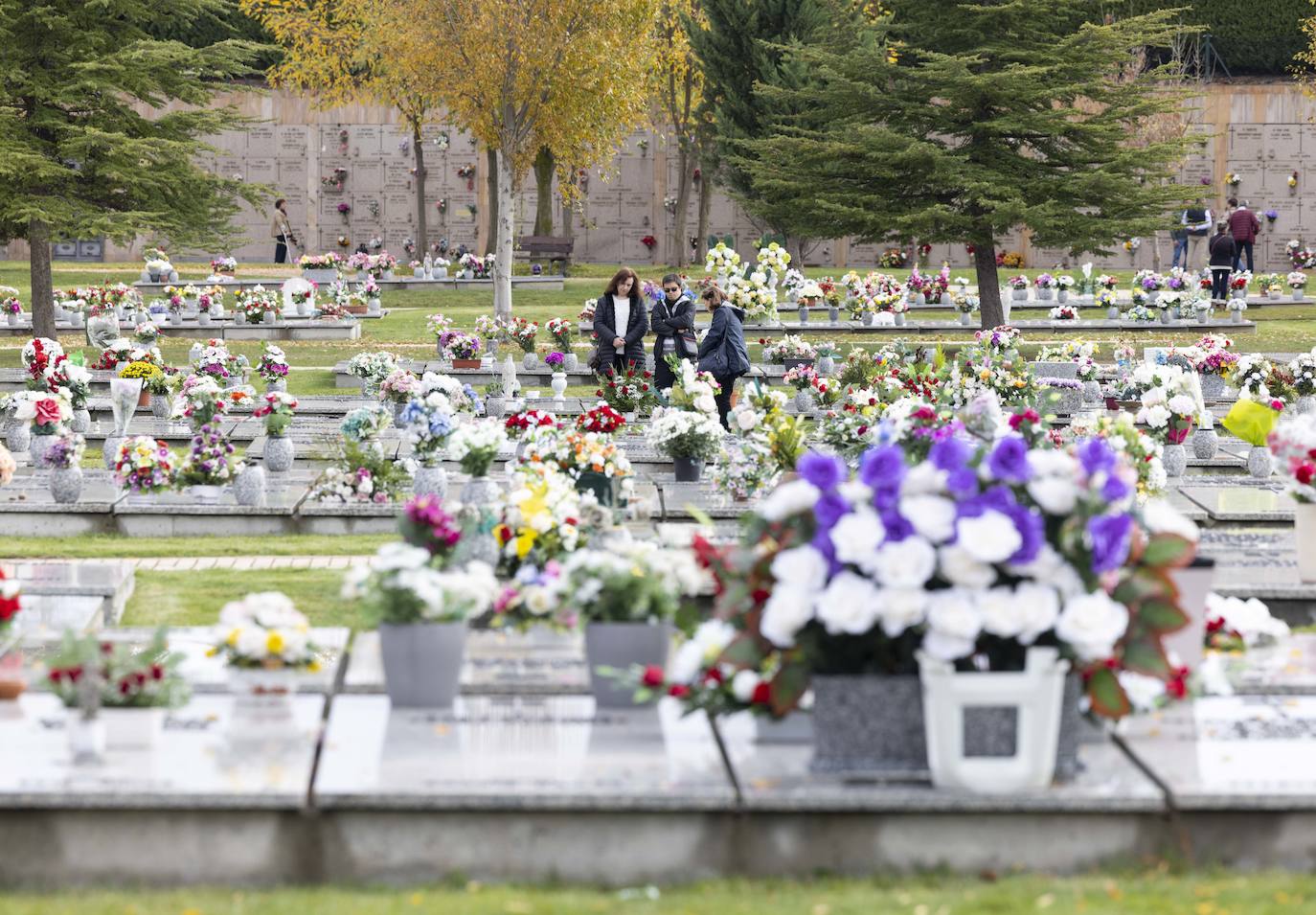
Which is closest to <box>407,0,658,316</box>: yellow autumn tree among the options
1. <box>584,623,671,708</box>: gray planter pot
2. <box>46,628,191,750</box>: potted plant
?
<box>584,623,671,708</box>: gray planter pot

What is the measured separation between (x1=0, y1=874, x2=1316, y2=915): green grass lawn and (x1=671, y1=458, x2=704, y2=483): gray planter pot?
7.58m

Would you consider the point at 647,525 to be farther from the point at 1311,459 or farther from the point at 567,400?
the point at 567,400

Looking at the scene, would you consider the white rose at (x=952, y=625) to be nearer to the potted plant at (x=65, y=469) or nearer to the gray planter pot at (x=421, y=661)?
the gray planter pot at (x=421, y=661)

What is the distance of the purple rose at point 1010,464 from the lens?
554 cm

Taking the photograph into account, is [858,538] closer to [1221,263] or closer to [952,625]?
[952,625]

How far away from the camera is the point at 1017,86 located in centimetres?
2397

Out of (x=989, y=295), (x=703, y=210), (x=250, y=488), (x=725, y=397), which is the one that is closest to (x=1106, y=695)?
(x=250, y=488)

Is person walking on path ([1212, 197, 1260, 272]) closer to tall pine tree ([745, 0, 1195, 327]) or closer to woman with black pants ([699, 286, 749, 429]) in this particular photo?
tall pine tree ([745, 0, 1195, 327])

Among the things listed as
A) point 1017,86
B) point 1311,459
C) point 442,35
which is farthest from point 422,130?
point 1311,459

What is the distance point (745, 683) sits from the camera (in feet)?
19.3

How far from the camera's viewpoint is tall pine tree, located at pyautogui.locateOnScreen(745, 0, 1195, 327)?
79.1ft

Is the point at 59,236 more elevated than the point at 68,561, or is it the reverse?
the point at 59,236

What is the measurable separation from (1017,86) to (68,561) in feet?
55.2

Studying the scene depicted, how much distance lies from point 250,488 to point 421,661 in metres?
5.93
